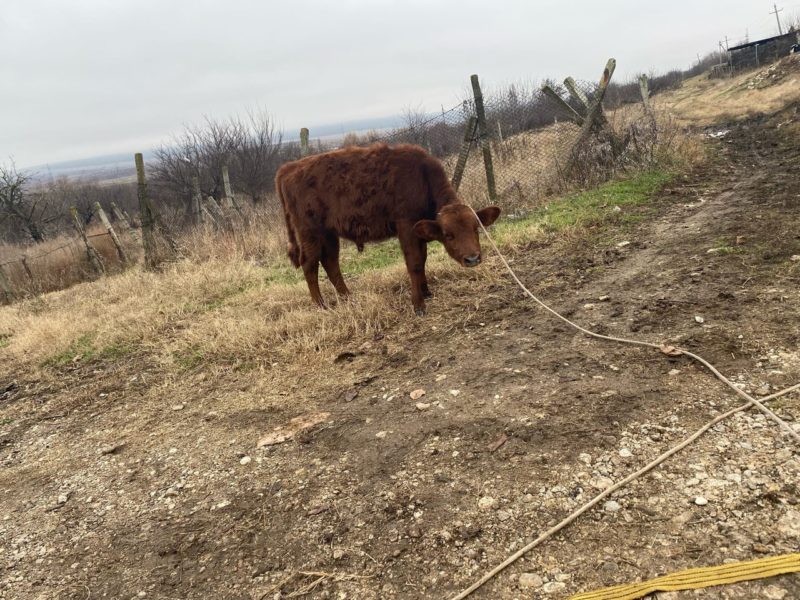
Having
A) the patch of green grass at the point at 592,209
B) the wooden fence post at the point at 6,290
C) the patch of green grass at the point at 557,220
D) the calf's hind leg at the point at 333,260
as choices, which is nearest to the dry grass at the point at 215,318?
the calf's hind leg at the point at 333,260

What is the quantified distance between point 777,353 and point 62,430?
18.7 feet

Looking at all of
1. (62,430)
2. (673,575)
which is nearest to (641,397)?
(673,575)

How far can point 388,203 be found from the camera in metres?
5.53

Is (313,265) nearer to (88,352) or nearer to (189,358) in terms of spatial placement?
(189,358)

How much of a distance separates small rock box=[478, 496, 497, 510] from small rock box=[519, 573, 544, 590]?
0.42 metres

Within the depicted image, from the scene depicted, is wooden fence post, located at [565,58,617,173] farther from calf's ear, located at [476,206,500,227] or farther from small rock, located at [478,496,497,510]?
small rock, located at [478,496,497,510]

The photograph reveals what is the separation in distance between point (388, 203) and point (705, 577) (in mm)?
4412

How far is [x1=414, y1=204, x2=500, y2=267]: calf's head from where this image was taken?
496 cm

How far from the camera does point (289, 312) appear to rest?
6.09 m

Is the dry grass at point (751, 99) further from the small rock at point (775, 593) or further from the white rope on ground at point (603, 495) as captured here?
the small rock at point (775, 593)

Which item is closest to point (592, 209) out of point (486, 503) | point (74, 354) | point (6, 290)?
point (486, 503)

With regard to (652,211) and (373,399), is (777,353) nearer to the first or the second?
(373,399)

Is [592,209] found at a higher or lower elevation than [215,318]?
higher

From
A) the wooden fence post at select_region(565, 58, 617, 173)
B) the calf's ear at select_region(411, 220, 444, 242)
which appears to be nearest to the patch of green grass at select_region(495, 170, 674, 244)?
the wooden fence post at select_region(565, 58, 617, 173)
